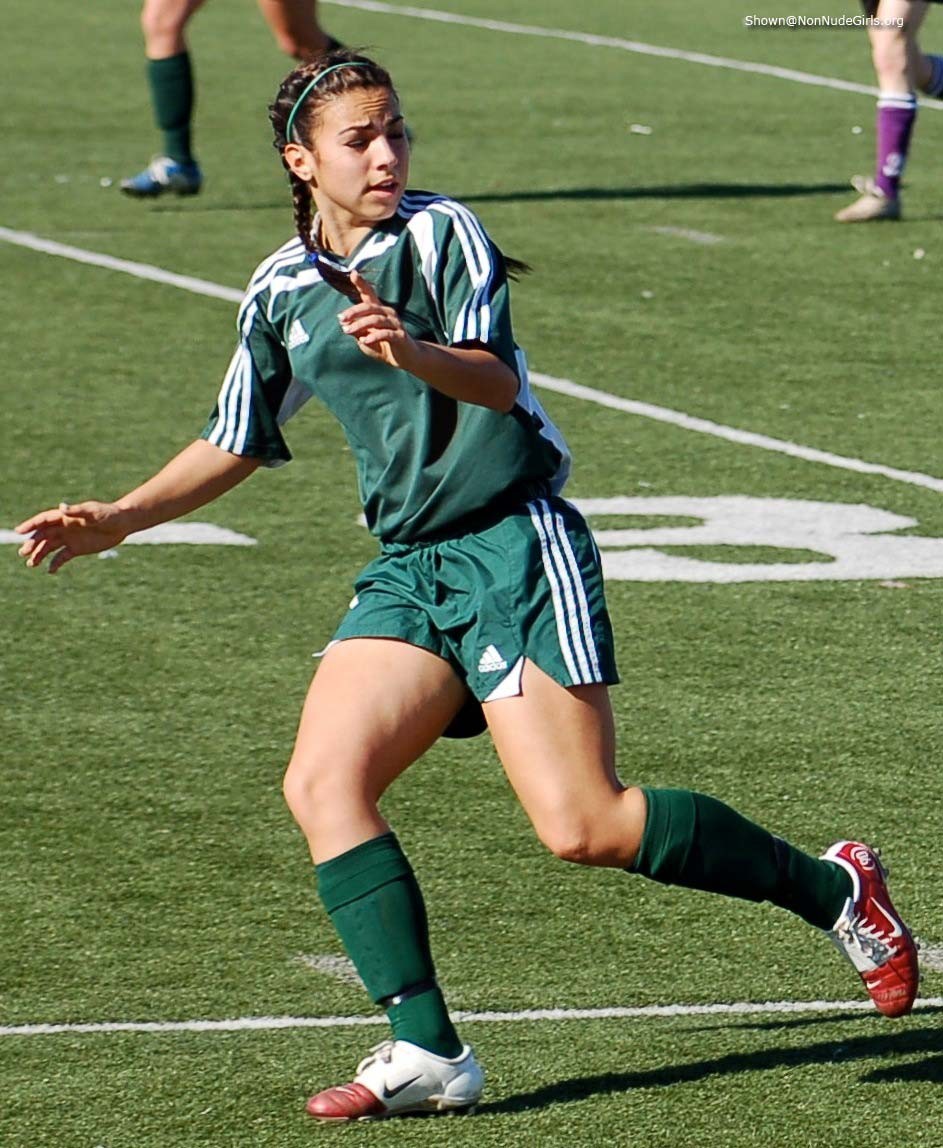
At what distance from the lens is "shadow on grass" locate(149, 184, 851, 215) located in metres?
12.8

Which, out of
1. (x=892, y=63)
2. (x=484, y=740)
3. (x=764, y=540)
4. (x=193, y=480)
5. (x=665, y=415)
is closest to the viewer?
(x=193, y=480)

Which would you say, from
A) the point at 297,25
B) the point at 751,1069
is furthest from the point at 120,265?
the point at 751,1069

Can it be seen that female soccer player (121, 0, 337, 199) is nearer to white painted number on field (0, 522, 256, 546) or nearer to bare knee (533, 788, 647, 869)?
white painted number on field (0, 522, 256, 546)

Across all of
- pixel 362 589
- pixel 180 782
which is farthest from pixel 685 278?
pixel 362 589

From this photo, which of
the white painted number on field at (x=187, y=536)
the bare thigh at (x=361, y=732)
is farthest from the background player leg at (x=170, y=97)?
the bare thigh at (x=361, y=732)

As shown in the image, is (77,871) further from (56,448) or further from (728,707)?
(56,448)

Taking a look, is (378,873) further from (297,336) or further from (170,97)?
(170,97)

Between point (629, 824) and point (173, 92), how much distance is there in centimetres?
888

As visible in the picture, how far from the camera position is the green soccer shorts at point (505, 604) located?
162 inches

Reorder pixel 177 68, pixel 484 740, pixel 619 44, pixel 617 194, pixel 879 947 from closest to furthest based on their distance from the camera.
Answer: pixel 879 947
pixel 484 740
pixel 177 68
pixel 617 194
pixel 619 44

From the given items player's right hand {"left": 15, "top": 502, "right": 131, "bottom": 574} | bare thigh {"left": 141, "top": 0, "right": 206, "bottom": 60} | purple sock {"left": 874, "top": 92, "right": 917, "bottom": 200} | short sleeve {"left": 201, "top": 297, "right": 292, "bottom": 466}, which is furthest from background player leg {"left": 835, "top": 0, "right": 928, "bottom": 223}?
player's right hand {"left": 15, "top": 502, "right": 131, "bottom": 574}

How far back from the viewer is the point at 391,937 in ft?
13.3
